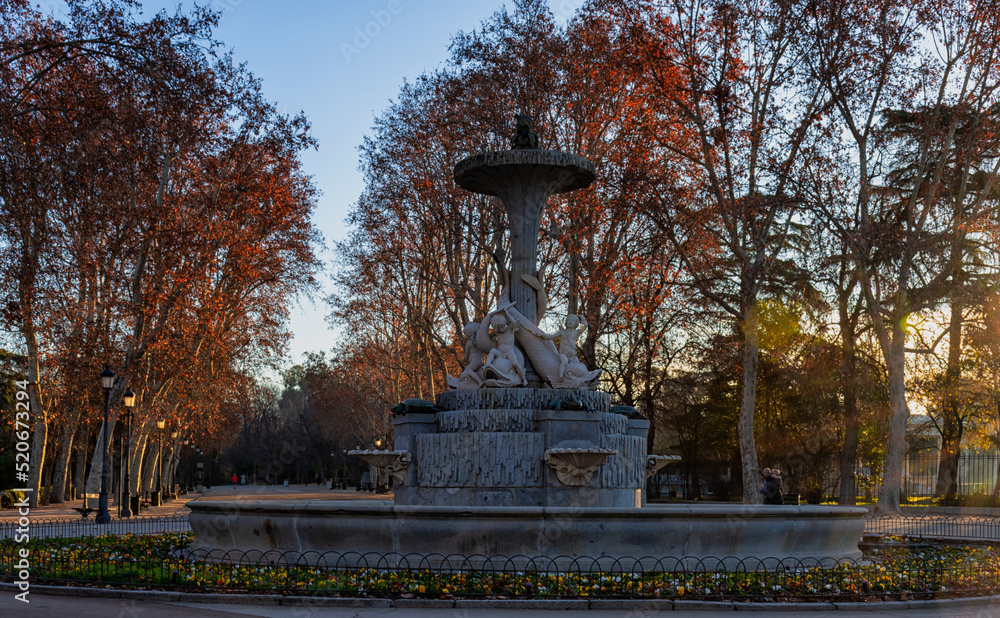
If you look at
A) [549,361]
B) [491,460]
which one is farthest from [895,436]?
[491,460]

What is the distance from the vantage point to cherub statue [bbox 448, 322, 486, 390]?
15.2m

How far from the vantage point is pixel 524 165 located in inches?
634

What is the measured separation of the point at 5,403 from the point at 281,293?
1472cm

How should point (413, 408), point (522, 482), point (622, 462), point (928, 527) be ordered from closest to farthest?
point (522, 482)
point (622, 462)
point (413, 408)
point (928, 527)

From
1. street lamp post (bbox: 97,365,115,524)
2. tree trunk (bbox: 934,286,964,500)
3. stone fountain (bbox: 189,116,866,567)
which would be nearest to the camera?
stone fountain (bbox: 189,116,866,567)

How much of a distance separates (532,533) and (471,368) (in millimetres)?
4700

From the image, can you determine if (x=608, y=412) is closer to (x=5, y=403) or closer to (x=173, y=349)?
(x=173, y=349)

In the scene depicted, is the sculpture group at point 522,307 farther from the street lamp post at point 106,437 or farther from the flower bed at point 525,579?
the street lamp post at point 106,437

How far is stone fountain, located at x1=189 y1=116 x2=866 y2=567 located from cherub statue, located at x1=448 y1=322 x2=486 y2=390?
2cm

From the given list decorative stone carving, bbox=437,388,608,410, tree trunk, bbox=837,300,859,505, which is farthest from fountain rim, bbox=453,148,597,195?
tree trunk, bbox=837,300,859,505

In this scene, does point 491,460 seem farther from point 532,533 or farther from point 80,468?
point 80,468

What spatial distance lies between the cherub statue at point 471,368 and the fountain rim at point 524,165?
8.34ft

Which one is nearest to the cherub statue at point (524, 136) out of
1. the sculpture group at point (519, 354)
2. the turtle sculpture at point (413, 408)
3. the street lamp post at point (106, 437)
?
the sculpture group at point (519, 354)

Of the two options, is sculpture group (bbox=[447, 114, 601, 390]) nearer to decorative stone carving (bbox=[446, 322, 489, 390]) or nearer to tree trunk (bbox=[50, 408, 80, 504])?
decorative stone carving (bbox=[446, 322, 489, 390])
